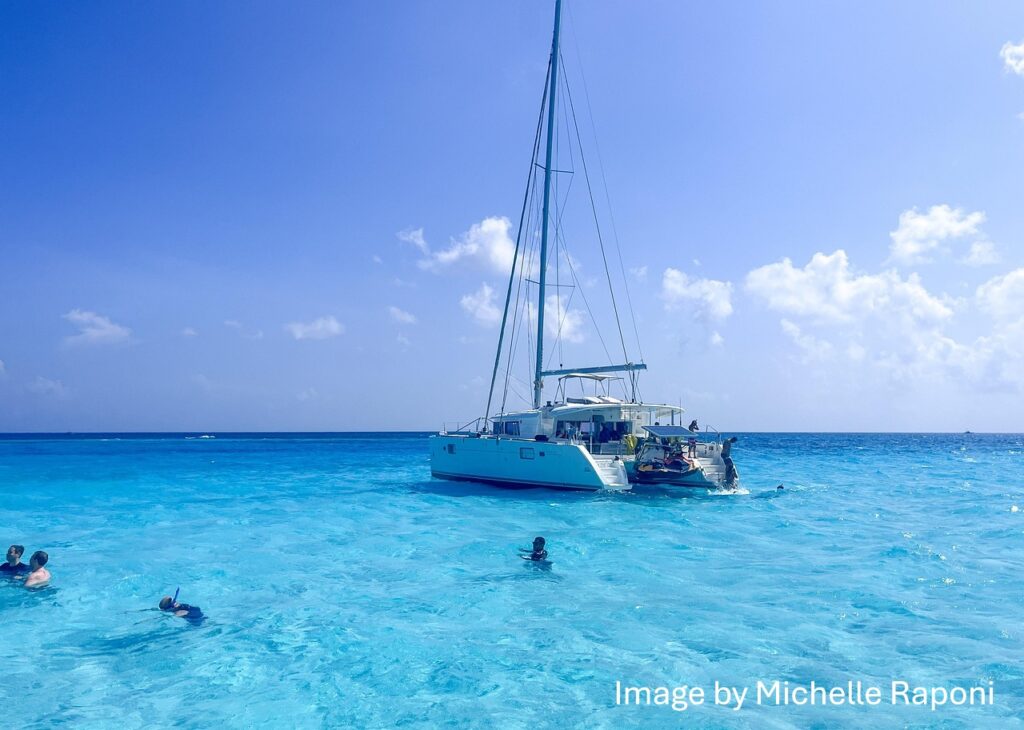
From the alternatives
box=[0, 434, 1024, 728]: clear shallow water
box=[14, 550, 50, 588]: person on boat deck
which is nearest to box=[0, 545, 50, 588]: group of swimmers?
box=[14, 550, 50, 588]: person on boat deck

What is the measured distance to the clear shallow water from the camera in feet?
23.5

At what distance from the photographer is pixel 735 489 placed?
26.2 meters

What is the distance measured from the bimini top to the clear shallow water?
4534 mm

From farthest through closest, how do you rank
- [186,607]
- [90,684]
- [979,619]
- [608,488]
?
[608,488]
[186,607]
[979,619]
[90,684]

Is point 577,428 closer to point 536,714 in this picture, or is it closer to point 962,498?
point 962,498

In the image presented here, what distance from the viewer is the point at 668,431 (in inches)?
1006

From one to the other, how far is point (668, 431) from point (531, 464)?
591 cm

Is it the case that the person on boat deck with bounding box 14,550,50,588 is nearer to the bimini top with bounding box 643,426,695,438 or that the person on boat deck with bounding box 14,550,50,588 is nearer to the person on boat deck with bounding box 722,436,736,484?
the bimini top with bounding box 643,426,695,438

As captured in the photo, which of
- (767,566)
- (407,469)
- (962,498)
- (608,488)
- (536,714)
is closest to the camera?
(536,714)

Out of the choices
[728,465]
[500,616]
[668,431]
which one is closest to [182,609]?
[500,616]

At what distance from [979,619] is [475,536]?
11083 millimetres

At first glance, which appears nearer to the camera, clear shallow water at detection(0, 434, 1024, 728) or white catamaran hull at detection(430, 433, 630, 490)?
clear shallow water at detection(0, 434, 1024, 728)

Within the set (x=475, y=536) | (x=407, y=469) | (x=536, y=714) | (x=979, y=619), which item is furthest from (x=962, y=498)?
(x=407, y=469)

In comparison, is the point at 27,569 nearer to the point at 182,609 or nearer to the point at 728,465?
the point at 182,609
